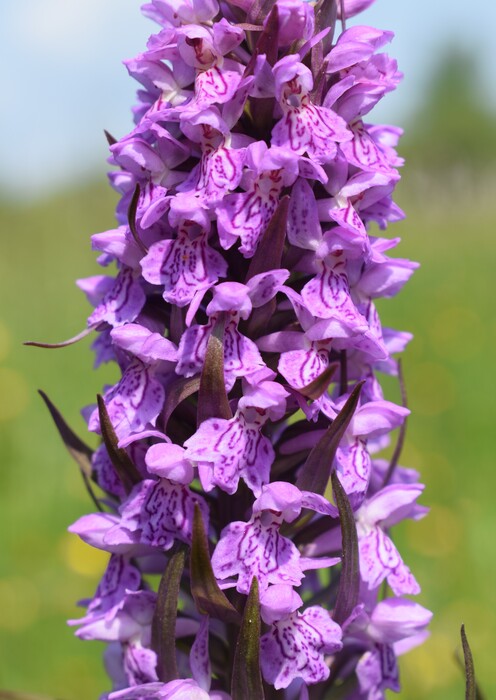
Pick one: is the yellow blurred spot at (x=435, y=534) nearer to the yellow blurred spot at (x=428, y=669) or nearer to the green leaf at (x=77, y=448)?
the yellow blurred spot at (x=428, y=669)

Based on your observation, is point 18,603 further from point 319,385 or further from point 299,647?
point 319,385

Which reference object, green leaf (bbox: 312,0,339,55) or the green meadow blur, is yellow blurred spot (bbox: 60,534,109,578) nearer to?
the green meadow blur

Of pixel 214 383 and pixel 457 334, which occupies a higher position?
pixel 214 383

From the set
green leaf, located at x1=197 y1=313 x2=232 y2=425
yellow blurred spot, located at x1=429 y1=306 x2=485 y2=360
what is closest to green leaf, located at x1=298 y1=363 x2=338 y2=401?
green leaf, located at x1=197 y1=313 x2=232 y2=425

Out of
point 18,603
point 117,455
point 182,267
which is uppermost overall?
point 182,267

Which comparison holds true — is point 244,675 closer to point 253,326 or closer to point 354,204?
point 253,326

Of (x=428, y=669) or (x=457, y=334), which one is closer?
(x=428, y=669)

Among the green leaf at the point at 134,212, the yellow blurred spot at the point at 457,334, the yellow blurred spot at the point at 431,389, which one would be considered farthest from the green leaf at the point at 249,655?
the yellow blurred spot at the point at 457,334

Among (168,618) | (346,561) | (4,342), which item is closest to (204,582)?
(168,618)
